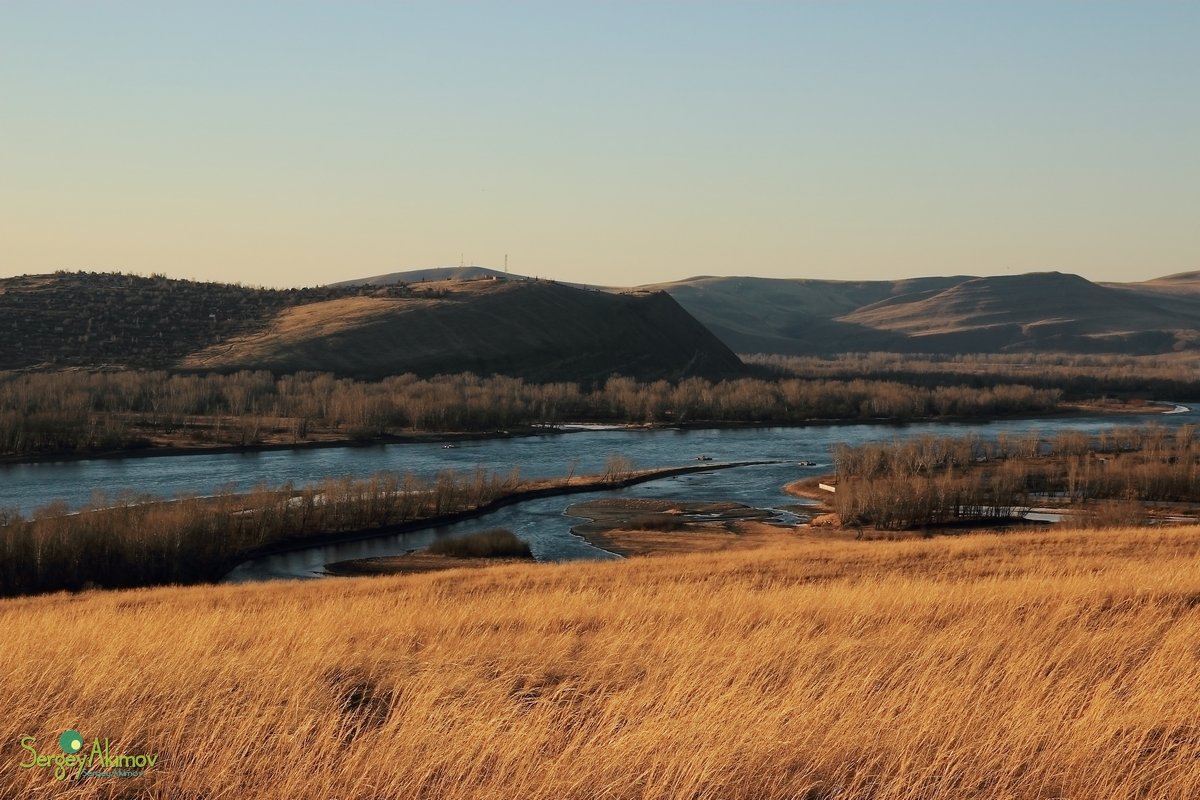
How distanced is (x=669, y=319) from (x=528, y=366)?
4161cm

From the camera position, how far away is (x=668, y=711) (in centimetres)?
874

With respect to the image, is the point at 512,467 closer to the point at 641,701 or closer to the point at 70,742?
the point at 641,701

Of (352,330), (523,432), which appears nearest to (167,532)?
(523,432)

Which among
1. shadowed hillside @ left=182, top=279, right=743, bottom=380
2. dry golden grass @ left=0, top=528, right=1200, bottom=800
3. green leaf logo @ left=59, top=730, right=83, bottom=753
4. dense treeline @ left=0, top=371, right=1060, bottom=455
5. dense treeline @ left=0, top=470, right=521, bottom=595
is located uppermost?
shadowed hillside @ left=182, top=279, right=743, bottom=380

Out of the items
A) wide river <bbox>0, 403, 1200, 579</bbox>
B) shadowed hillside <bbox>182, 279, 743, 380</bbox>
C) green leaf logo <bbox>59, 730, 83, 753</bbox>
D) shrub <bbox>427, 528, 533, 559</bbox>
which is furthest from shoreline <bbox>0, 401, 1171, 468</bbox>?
green leaf logo <bbox>59, 730, 83, 753</bbox>

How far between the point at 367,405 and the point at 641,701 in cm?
9827

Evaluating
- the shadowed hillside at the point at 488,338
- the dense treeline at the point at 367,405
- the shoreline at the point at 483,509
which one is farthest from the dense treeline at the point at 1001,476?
the shadowed hillside at the point at 488,338

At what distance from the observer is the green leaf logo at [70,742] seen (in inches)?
322

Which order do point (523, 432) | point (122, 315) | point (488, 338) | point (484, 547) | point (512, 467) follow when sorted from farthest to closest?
point (488, 338)
point (122, 315)
point (523, 432)
point (512, 467)
point (484, 547)

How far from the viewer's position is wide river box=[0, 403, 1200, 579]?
5478cm

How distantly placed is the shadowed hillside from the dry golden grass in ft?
428

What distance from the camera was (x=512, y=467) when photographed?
78250 millimetres

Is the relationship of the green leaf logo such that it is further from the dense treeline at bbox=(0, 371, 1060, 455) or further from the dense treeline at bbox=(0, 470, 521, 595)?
the dense treeline at bbox=(0, 371, 1060, 455)

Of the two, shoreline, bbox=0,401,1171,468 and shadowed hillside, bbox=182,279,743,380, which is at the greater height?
shadowed hillside, bbox=182,279,743,380
